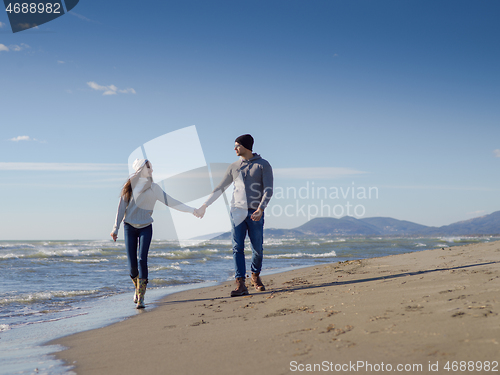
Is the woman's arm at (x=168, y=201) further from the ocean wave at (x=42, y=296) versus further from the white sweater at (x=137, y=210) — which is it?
the ocean wave at (x=42, y=296)

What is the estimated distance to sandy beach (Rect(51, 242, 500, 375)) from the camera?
76.3 inches

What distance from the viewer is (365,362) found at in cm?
192

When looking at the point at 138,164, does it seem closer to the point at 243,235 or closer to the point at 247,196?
the point at 247,196

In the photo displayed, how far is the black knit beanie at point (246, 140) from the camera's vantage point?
488 cm

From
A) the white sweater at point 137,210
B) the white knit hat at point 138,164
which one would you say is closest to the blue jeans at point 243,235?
the white sweater at point 137,210

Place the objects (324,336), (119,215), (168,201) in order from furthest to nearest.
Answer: (168,201)
(119,215)
(324,336)

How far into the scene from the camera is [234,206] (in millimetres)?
4820

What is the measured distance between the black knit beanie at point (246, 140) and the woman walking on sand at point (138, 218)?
126cm

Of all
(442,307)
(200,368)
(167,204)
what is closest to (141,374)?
(200,368)

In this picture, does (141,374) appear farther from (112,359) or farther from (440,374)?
(440,374)

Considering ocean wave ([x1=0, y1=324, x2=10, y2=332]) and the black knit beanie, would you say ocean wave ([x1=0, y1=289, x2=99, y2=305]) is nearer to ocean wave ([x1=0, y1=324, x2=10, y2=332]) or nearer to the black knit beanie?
ocean wave ([x1=0, y1=324, x2=10, y2=332])

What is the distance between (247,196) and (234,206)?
0.22m

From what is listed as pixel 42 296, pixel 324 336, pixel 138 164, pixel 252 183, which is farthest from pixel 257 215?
pixel 42 296

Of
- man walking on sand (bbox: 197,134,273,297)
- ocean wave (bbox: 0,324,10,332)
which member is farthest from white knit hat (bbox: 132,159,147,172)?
ocean wave (bbox: 0,324,10,332)
